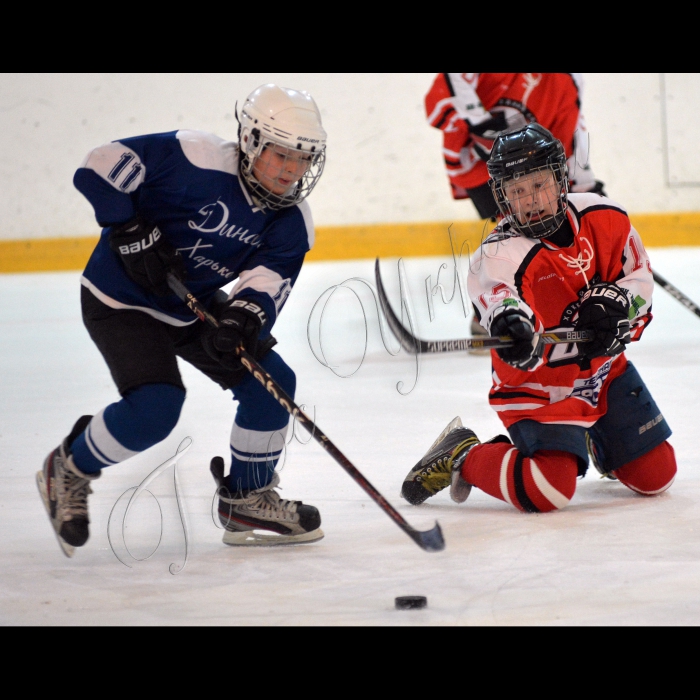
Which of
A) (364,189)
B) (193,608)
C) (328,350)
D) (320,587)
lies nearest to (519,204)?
(320,587)

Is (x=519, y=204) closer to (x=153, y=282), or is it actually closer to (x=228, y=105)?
(x=153, y=282)

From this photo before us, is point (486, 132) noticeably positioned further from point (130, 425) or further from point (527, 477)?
point (130, 425)

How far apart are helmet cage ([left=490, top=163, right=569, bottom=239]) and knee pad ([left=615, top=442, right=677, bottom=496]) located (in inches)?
20.1

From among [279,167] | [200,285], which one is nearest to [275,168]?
[279,167]

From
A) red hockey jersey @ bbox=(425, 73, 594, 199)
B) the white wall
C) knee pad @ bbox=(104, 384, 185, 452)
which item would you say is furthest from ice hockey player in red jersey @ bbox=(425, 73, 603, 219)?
the white wall

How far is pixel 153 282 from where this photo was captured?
6.09ft

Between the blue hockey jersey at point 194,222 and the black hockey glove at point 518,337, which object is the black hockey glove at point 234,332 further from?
the black hockey glove at point 518,337

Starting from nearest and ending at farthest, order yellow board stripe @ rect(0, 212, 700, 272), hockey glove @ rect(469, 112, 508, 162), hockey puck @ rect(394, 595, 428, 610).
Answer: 1. hockey puck @ rect(394, 595, 428, 610)
2. hockey glove @ rect(469, 112, 508, 162)
3. yellow board stripe @ rect(0, 212, 700, 272)

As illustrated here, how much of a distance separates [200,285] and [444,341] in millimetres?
493

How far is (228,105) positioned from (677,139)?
308 cm

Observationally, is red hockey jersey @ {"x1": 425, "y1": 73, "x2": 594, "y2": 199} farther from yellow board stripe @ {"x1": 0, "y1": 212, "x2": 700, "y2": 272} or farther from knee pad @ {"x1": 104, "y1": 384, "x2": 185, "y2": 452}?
yellow board stripe @ {"x1": 0, "y1": 212, "x2": 700, "y2": 272}

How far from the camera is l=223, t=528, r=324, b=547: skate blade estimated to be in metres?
1.94

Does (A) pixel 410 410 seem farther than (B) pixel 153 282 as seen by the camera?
Yes

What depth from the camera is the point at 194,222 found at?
1.94m
